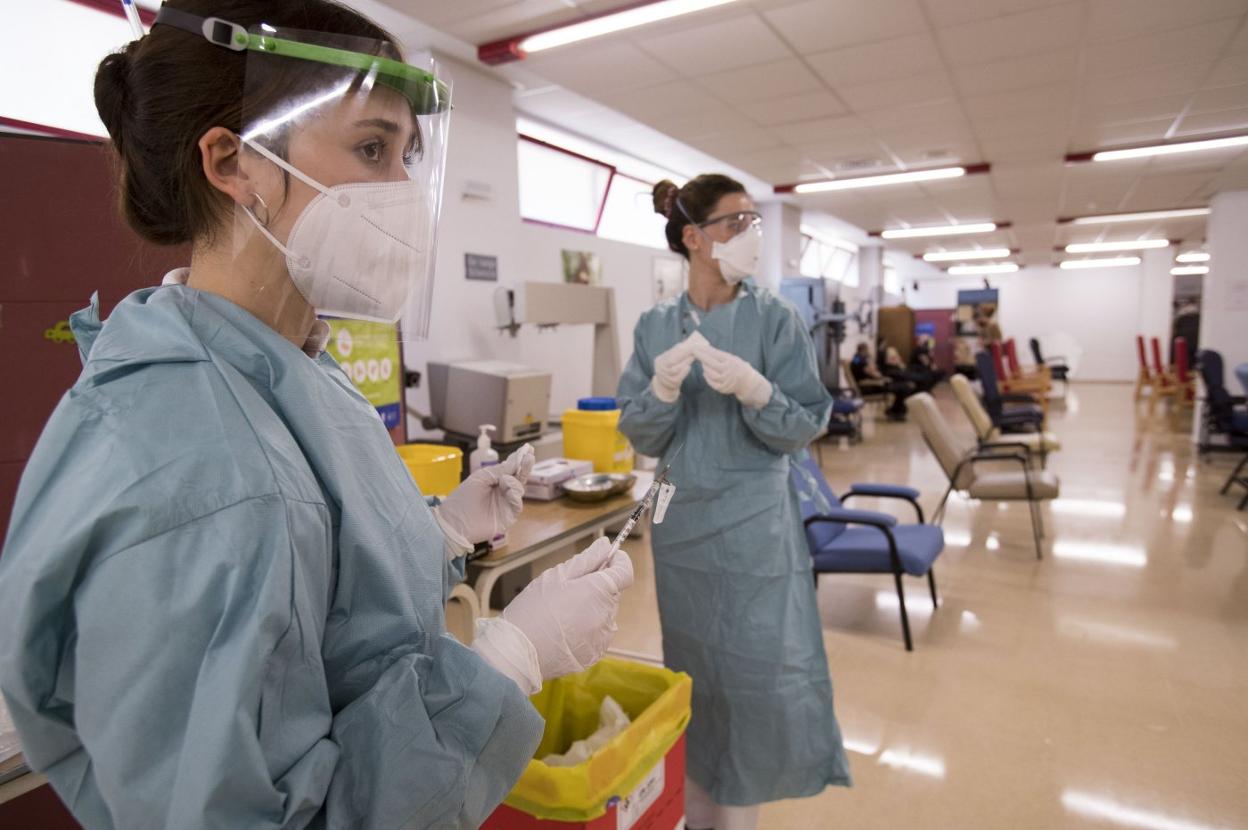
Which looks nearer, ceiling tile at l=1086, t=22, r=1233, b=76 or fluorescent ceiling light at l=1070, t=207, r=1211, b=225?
ceiling tile at l=1086, t=22, r=1233, b=76

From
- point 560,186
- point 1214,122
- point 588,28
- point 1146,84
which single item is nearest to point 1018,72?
point 1146,84

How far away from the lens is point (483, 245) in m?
4.34

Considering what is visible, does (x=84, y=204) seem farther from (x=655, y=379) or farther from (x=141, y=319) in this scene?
(x=655, y=379)

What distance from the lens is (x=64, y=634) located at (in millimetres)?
571

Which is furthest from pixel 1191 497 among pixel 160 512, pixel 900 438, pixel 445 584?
pixel 160 512

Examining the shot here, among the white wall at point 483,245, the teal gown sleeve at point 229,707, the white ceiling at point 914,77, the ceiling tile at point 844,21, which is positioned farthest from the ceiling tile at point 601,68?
the teal gown sleeve at point 229,707

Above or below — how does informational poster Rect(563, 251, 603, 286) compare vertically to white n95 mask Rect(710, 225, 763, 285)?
above

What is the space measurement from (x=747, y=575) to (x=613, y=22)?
274 centimetres

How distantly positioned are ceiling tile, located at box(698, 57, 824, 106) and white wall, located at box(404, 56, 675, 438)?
1.35m

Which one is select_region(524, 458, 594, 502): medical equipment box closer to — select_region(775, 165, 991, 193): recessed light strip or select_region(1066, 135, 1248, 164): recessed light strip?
select_region(775, 165, 991, 193): recessed light strip

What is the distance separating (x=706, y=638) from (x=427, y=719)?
121 centimetres

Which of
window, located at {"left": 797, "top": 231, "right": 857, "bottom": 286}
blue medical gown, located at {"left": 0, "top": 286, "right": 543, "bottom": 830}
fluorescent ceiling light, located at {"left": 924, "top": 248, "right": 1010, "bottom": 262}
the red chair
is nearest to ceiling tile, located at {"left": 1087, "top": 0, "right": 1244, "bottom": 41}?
blue medical gown, located at {"left": 0, "top": 286, "right": 543, "bottom": 830}

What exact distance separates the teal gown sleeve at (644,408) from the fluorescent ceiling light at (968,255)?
12511 mm

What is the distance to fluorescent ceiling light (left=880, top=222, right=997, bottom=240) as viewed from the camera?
9.56 meters
